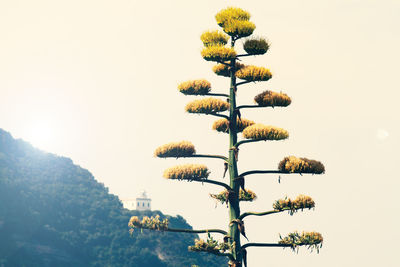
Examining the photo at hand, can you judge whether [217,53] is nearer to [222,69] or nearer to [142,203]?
[222,69]

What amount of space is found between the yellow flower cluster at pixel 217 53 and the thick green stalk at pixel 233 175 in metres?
0.35

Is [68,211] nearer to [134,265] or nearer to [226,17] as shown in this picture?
[134,265]

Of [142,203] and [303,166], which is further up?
[142,203]

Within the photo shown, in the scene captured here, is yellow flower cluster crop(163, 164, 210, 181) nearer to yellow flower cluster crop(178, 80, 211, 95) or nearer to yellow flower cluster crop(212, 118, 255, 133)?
yellow flower cluster crop(212, 118, 255, 133)

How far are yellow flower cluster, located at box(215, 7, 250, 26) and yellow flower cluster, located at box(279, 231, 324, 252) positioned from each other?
5411mm

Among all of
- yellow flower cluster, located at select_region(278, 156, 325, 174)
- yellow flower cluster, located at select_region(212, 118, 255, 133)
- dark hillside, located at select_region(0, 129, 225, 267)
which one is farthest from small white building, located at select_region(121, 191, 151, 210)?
yellow flower cluster, located at select_region(278, 156, 325, 174)

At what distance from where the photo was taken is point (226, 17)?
56.6 feet

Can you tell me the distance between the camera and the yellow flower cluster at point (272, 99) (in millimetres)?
17156

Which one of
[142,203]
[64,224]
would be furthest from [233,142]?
[142,203]

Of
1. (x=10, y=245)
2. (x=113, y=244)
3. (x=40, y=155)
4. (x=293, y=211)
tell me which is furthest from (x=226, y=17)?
(x=40, y=155)

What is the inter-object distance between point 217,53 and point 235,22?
89 cm

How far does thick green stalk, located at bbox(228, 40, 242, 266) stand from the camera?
663 inches

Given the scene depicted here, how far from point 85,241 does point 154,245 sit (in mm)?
11915

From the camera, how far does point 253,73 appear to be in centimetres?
1703
